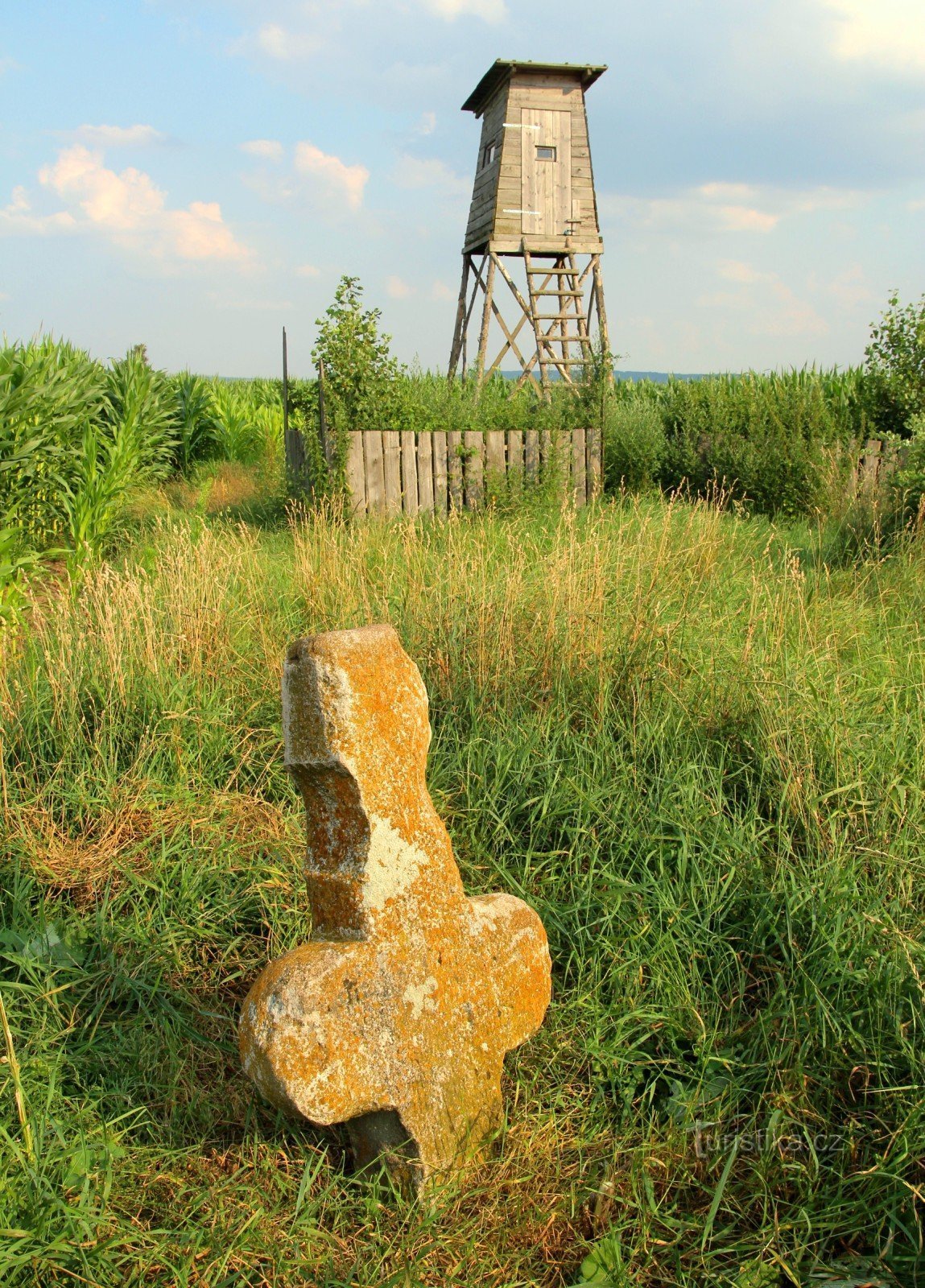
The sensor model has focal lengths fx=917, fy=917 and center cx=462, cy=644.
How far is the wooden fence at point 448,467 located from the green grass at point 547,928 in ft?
16.2

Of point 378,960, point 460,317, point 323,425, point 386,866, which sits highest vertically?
point 460,317

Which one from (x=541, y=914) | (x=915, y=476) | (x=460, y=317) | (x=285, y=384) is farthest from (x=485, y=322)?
(x=541, y=914)

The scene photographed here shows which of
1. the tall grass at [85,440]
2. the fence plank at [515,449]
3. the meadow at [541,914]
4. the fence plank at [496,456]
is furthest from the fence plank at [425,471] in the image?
the meadow at [541,914]

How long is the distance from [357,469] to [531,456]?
1984 millimetres

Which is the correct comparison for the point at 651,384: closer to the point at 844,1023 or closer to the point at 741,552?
the point at 741,552

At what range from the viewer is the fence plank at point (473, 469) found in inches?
394

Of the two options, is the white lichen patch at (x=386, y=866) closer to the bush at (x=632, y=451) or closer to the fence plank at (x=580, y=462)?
the fence plank at (x=580, y=462)

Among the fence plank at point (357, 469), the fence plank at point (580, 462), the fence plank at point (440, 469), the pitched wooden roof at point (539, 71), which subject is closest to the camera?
the fence plank at point (357, 469)

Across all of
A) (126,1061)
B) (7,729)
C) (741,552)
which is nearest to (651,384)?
(741,552)

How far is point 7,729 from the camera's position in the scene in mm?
4035

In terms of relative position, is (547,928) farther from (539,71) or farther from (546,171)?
(539,71)

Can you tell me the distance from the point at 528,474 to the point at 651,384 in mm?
8627

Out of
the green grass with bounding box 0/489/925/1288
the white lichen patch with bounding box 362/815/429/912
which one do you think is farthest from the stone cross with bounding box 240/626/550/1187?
the green grass with bounding box 0/489/925/1288

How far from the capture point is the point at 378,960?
7.02ft
